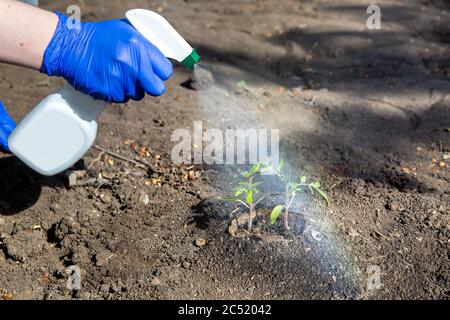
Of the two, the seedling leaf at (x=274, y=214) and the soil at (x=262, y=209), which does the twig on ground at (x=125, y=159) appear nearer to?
the soil at (x=262, y=209)

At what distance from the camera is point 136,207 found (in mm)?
2725

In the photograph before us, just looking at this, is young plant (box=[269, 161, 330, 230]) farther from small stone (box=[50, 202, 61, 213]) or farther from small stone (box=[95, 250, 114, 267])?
small stone (box=[50, 202, 61, 213])

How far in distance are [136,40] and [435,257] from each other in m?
1.45

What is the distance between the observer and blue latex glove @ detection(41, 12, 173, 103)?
7.59 ft

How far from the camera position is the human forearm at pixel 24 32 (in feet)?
7.62

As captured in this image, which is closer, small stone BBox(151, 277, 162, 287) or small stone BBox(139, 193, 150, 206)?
small stone BBox(151, 277, 162, 287)

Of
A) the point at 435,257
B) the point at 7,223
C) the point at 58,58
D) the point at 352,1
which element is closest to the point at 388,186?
the point at 435,257

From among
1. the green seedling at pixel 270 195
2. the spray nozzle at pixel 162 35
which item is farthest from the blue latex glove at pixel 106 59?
the green seedling at pixel 270 195

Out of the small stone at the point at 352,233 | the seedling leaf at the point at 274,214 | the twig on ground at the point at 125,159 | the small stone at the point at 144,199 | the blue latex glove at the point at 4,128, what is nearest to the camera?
the seedling leaf at the point at 274,214

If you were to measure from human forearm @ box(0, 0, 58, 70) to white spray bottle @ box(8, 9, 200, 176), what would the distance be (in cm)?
19

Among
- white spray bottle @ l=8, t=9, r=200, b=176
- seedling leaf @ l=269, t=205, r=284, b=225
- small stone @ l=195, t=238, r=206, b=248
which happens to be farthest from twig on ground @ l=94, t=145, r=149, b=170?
seedling leaf @ l=269, t=205, r=284, b=225

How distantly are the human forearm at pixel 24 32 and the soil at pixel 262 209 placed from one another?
73 centimetres

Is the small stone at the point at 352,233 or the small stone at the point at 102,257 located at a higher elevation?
the small stone at the point at 352,233

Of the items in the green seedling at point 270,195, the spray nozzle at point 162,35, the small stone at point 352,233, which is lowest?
the small stone at point 352,233
